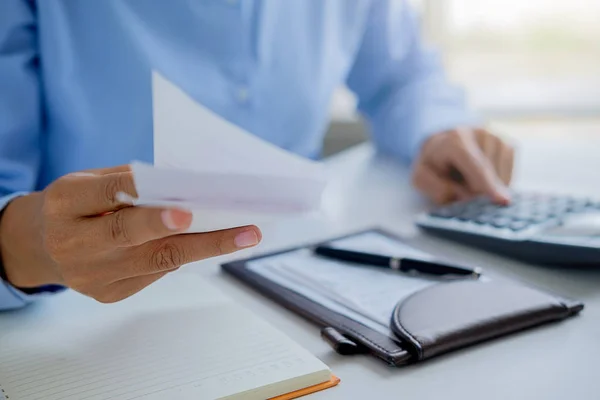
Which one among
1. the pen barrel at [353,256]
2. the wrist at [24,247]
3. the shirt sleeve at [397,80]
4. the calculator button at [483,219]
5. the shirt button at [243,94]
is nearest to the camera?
the wrist at [24,247]

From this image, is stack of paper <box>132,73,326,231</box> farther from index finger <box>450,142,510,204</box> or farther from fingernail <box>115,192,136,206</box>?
index finger <box>450,142,510,204</box>

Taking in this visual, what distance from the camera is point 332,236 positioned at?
75 centimetres

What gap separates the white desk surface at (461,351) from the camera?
1.38 ft

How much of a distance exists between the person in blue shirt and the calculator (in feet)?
0.16

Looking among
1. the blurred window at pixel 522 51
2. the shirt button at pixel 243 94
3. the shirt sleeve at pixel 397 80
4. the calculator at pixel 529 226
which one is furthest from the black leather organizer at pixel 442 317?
the blurred window at pixel 522 51

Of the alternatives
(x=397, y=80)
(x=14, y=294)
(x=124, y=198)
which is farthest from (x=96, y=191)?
(x=397, y=80)

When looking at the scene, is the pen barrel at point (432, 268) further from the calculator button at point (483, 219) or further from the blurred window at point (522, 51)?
the blurred window at point (522, 51)

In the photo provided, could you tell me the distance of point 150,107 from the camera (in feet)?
2.67

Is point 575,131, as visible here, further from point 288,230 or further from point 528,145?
point 288,230

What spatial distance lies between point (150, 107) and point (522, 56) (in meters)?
1.68

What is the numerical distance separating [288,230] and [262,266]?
0.15 meters

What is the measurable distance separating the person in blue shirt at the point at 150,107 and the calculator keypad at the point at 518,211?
3 centimetres

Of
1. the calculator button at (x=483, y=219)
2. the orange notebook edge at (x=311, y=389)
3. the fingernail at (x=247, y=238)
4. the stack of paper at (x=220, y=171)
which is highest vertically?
the stack of paper at (x=220, y=171)

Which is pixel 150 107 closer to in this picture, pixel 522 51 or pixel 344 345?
pixel 344 345
